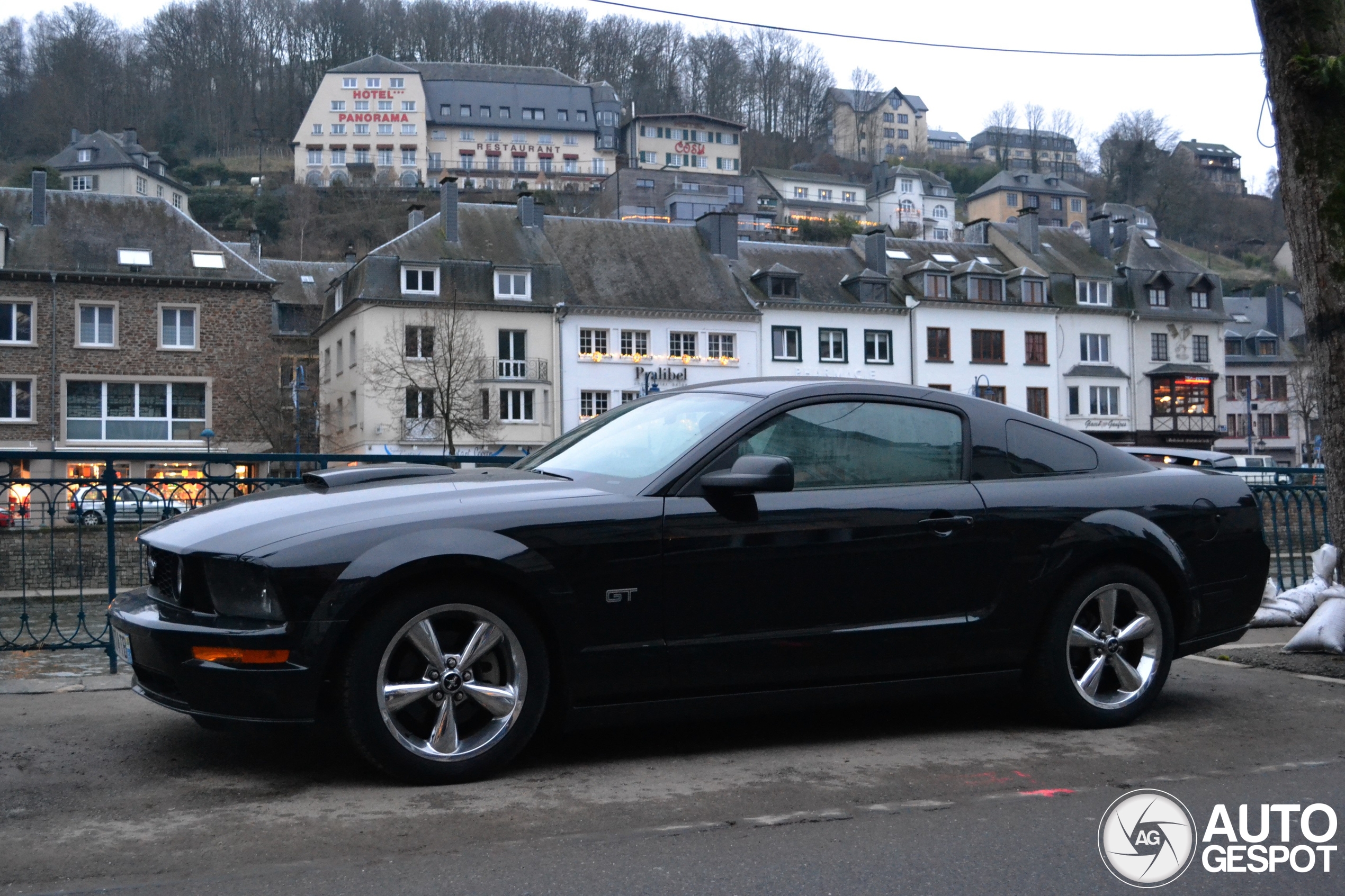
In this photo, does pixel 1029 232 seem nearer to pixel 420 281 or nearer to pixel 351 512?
pixel 420 281

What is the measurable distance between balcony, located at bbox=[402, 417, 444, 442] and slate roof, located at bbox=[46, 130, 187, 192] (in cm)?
6752

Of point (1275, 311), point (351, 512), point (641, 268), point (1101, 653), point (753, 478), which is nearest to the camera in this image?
point (351, 512)

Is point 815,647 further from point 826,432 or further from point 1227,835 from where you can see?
point 1227,835

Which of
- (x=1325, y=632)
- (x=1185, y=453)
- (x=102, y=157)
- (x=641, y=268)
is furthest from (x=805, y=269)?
(x=102, y=157)

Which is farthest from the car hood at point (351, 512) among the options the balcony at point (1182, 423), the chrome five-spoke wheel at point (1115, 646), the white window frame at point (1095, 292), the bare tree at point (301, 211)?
the bare tree at point (301, 211)

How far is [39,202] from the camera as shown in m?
49.6

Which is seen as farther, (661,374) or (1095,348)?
(1095,348)

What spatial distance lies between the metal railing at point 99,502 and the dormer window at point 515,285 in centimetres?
4332

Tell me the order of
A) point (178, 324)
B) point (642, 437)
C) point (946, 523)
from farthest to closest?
point (178, 324), point (642, 437), point (946, 523)

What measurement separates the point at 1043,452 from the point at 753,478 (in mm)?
1703

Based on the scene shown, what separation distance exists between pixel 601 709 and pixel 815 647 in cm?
92

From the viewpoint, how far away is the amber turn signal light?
4.34 meters

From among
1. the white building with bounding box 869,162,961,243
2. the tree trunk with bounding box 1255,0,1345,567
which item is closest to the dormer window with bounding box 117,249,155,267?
the tree trunk with bounding box 1255,0,1345,567

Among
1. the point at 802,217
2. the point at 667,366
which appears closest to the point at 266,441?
the point at 667,366
